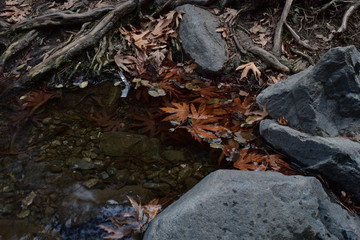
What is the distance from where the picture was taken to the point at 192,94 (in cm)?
429

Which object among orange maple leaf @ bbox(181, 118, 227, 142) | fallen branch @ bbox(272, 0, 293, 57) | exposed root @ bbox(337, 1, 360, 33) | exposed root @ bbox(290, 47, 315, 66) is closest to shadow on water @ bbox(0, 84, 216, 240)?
orange maple leaf @ bbox(181, 118, 227, 142)

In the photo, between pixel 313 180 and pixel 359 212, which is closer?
pixel 313 180

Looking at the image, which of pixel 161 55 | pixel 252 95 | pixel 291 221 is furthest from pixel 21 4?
pixel 291 221

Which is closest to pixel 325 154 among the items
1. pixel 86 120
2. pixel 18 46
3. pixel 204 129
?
pixel 204 129

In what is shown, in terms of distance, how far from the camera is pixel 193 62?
15.4 feet

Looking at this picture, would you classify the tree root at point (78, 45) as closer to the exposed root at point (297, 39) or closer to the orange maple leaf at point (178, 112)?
the orange maple leaf at point (178, 112)

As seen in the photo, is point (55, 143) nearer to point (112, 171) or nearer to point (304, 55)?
point (112, 171)

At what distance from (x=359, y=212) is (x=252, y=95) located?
201 centimetres

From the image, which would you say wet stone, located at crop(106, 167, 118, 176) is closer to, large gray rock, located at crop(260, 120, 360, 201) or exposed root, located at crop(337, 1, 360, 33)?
large gray rock, located at crop(260, 120, 360, 201)

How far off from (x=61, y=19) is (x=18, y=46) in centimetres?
78

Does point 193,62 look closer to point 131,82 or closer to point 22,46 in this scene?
point 131,82

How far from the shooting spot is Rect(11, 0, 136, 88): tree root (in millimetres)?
4438

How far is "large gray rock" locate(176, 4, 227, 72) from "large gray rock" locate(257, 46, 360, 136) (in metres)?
1.45

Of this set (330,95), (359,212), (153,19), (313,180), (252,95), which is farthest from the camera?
(153,19)
